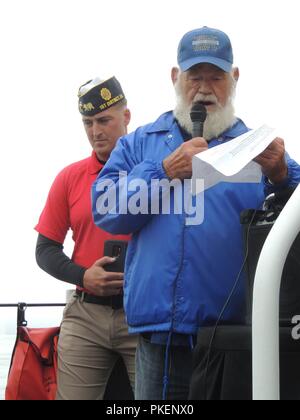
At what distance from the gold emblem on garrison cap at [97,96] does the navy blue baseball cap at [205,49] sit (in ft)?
3.03

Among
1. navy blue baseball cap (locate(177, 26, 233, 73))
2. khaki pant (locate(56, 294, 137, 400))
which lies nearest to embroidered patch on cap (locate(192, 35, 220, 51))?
navy blue baseball cap (locate(177, 26, 233, 73))

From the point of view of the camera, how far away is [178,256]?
6.66 ft

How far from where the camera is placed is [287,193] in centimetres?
185

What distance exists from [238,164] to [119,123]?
1.74 meters

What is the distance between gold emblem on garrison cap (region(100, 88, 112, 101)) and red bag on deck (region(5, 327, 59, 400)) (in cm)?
94

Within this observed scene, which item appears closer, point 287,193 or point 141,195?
point 287,193

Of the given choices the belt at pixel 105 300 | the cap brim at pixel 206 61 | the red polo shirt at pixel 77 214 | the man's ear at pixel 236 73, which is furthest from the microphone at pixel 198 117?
the belt at pixel 105 300

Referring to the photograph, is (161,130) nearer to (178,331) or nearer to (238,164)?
(178,331)

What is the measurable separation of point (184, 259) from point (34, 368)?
1.29 meters

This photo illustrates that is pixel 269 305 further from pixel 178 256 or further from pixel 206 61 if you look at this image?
pixel 206 61

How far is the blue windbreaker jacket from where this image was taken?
2004 millimetres
